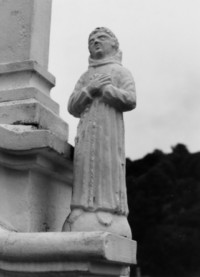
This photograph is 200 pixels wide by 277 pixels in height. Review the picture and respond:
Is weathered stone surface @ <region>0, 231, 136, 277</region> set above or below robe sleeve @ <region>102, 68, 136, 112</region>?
below

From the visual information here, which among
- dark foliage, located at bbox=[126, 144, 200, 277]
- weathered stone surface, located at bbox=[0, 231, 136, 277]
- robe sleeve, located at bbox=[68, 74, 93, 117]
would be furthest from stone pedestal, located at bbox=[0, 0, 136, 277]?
dark foliage, located at bbox=[126, 144, 200, 277]

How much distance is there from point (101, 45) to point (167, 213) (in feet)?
71.6

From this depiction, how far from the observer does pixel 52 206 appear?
14.2ft

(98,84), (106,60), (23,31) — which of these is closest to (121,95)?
(98,84)

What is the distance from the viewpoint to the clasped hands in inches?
161

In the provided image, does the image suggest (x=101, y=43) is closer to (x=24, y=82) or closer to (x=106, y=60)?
(x=106, y=60)

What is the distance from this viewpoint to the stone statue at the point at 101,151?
3.85m

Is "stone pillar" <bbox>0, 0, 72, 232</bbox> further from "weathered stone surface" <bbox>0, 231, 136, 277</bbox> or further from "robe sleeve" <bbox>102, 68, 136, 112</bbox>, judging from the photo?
"robe sleeve" <bbox>102, 68, 136, 112</bbox>

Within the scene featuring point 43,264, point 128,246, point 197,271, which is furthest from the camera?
point 197,271

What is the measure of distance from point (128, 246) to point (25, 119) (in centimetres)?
142

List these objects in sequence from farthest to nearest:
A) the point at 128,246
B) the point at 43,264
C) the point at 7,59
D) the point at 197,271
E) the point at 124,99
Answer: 1. the point at 197,271
2. the point at 7,59
3. the point at 124,99
4. the point at 128,246
5. the point at 43,264

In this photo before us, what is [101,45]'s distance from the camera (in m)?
4.39

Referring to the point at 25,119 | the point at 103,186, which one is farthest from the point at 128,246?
the point at 25,119

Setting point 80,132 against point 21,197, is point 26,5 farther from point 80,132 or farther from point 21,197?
point 21,197
